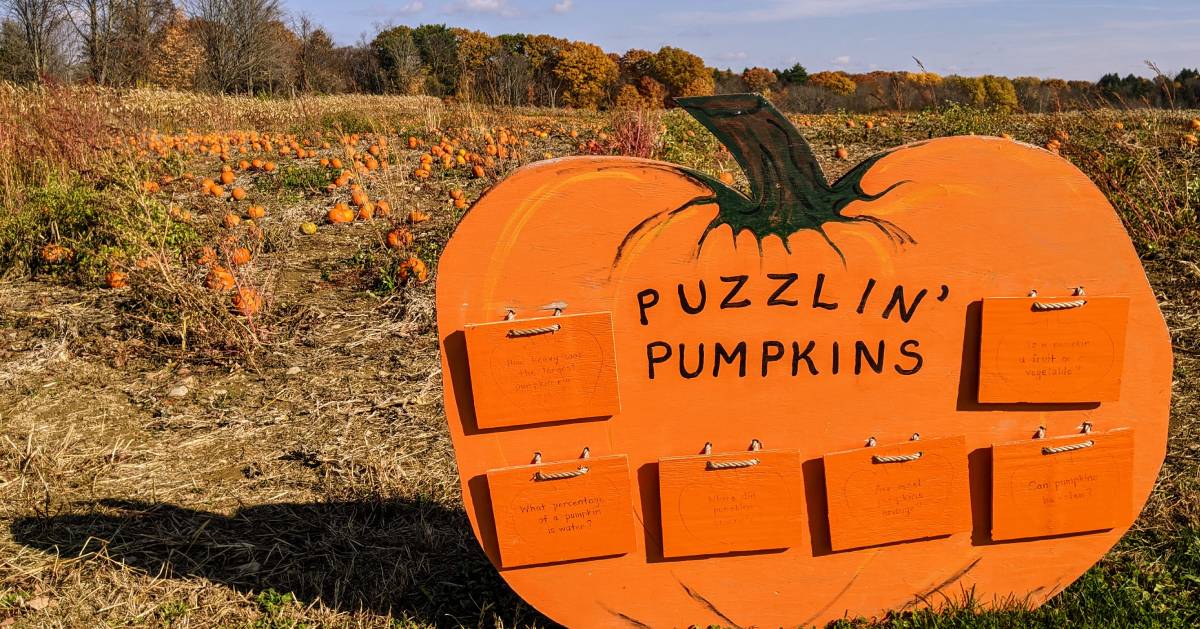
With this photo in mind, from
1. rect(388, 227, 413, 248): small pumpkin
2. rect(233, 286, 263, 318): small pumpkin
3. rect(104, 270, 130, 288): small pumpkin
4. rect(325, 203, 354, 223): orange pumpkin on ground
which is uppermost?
rect(325, 203, 354, 223): orange pumpkin on ground

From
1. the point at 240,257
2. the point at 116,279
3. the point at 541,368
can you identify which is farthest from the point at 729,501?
the point at 116,279

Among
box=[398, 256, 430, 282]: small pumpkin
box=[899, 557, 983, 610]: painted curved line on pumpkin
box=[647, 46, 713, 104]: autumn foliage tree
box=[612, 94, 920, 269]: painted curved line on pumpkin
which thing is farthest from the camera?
box=[647, 46, 713, 104]: autumn foliage tree

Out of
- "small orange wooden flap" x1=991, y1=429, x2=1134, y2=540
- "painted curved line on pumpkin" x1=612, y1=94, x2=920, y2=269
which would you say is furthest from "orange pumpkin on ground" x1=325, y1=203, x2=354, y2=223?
"small orange wooden flap" x1=991, y1=429, x2=1134, y2=540

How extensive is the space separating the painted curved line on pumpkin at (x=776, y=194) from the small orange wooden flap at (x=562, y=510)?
553 mm

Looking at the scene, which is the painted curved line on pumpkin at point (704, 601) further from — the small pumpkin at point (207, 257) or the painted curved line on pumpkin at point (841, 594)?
the small pumpkin at point (207, 257)

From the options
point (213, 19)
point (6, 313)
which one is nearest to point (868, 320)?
point (6, 313)

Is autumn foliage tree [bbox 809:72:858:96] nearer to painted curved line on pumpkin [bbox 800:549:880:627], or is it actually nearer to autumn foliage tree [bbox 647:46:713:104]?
autumn foliage tree [bbox 647:46:713:104]

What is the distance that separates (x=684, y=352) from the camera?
2.20 m

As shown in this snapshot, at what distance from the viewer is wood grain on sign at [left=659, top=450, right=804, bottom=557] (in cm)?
224

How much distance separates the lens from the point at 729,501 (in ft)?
7.43

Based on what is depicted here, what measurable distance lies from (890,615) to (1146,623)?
2.30ft

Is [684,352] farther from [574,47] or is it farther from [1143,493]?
[574,47]

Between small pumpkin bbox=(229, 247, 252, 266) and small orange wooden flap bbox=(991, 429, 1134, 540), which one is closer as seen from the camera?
small orange wooden flap bbox=(991, 429, 1134, 540)

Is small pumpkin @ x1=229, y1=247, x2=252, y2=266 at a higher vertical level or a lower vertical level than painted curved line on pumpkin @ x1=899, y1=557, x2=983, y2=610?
higher
